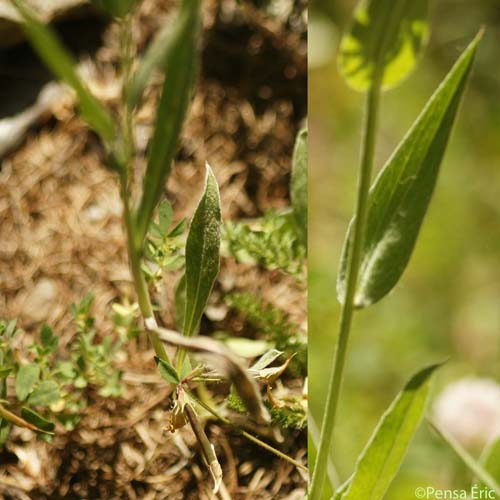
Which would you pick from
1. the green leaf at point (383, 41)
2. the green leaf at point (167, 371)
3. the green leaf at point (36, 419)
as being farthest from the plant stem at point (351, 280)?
the green leaf at point (36, 419)

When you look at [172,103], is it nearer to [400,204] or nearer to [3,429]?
[400,204]

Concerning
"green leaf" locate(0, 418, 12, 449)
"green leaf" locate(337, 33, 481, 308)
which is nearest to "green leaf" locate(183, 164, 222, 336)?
"green leaf" locate(337, 33, 481, 308)

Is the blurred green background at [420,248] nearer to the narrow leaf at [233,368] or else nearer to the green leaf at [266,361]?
the green leaf at [266,361]

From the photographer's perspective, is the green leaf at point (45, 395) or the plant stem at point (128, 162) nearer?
the plant stem at point (128, 162)

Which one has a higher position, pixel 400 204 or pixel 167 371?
pixel 400 204

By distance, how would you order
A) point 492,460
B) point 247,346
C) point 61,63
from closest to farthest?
point 61,63 → point 492,460 → point 247,346

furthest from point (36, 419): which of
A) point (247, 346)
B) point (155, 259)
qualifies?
point (247, 346)
